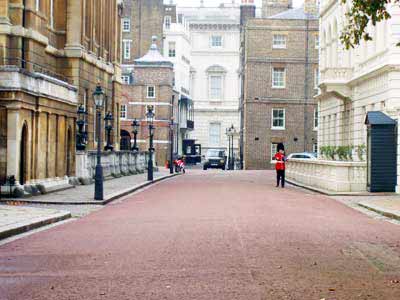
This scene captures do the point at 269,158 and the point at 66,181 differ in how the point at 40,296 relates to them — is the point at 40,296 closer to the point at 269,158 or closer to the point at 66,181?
the point at 66,181

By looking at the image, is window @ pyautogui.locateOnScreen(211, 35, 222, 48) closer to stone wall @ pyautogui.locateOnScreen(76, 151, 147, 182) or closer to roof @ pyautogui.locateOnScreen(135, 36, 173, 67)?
roof @ pyautogui.locateOnScreen(135, 36, 173, 67)

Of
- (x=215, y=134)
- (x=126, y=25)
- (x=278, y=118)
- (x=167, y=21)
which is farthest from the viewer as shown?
(x=215, y=134)

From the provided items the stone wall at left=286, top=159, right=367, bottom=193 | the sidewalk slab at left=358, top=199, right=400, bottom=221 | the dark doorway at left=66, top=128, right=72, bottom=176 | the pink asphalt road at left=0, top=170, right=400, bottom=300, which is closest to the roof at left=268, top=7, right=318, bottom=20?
the stone wall at left=286, top=159, right=367, bottom=193

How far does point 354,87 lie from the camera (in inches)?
1794

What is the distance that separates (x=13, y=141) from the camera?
2695 centimetres

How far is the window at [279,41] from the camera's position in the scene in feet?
254

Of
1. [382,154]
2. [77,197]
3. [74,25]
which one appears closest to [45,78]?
[77,197]

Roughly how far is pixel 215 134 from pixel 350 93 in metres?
69.5

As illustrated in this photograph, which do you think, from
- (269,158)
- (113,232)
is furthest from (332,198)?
(269,158)

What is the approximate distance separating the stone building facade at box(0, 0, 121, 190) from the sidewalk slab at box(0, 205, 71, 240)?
5120 millimetres

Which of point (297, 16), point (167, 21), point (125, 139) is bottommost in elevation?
point (125, 139)

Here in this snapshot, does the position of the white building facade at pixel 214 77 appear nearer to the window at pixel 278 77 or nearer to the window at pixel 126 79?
the window at pixel 126 79

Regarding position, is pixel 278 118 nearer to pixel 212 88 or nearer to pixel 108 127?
pixel 108 127

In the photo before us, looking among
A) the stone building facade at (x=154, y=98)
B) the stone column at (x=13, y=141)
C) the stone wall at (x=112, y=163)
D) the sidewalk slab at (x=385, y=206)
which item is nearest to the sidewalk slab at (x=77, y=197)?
the stone column at (x=13, y=141)
